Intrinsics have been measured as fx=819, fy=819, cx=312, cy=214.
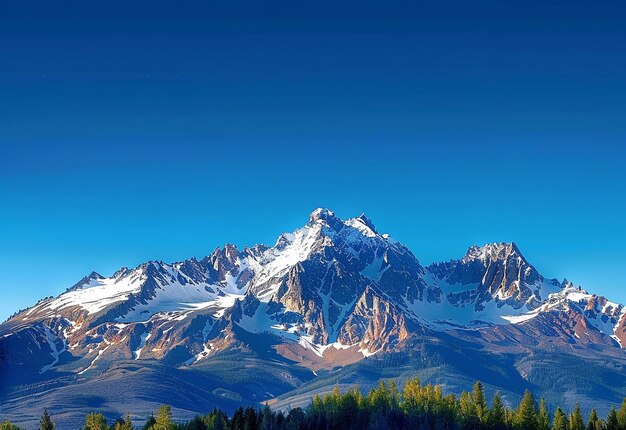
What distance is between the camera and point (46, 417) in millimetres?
193250

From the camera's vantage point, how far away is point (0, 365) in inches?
4825

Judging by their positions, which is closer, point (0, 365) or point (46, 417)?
point (0, 365)

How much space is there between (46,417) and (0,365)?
76.8m
